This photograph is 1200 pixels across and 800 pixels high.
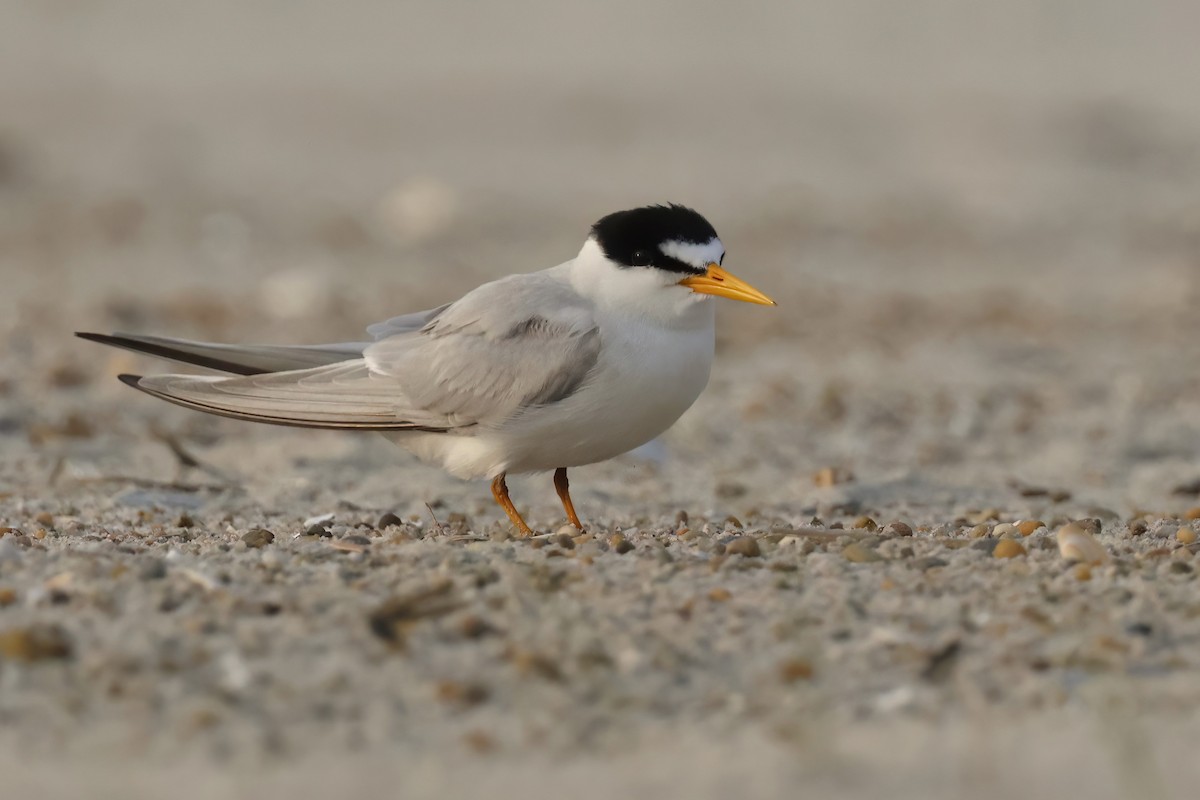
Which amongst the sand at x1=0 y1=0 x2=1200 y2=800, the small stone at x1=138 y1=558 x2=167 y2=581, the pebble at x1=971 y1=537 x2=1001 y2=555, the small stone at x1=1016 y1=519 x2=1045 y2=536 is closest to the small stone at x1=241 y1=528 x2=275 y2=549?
the sand at x1=0 y1=0 x2=1200 y2=800

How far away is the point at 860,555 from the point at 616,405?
87 cm

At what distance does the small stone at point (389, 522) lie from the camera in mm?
5095

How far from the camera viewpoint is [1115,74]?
825 inches

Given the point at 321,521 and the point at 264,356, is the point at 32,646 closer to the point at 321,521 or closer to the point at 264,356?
the point at 321,521

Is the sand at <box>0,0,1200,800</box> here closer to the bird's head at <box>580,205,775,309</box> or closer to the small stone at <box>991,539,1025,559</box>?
the small stone at <box>991,539,1025,559</box>

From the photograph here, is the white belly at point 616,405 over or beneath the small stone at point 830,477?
over

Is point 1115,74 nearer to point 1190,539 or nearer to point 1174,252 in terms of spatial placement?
point 1174,252

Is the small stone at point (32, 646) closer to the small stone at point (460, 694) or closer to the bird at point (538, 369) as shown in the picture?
the small stone at point (460, 694)

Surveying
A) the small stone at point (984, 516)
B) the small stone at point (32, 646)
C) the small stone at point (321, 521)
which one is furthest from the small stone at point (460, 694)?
the small stone at point (984, 516)

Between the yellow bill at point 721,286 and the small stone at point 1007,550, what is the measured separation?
0.95 m

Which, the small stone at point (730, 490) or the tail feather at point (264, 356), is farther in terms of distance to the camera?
the small stone at point (730, 490)

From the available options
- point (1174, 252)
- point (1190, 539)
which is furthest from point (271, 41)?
point (1190, 539)

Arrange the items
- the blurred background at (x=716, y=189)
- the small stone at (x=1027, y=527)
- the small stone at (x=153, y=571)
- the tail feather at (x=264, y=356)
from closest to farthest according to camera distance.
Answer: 1. the small stone at (x=153, y=571)
2. the small stone at (x=1027, y=527)
3. the tail feather at (x=264, y=356)
4. the blurred background at (x=716, y=189)

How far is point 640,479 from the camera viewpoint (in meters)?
6.73
